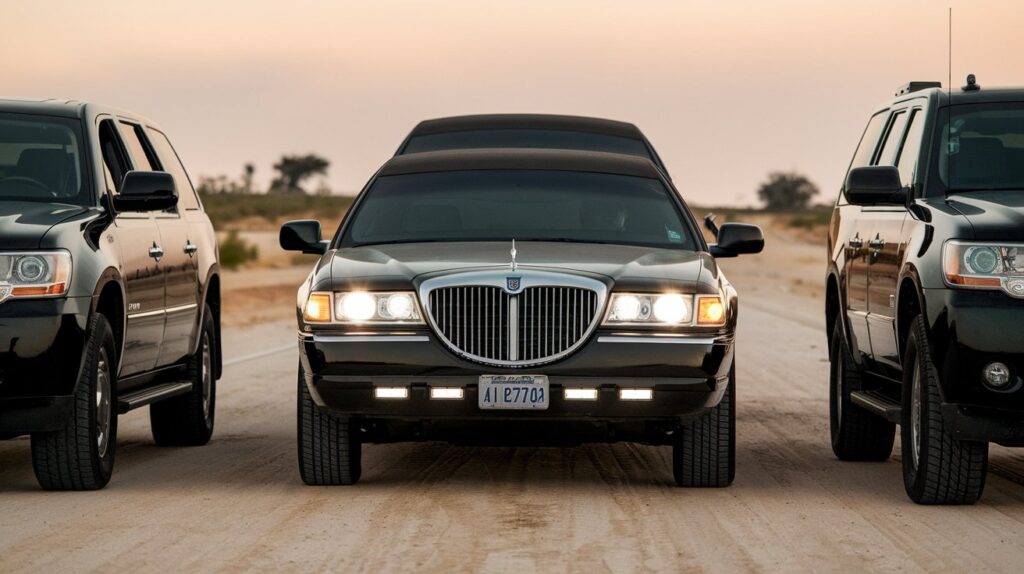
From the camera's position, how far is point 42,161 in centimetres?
998

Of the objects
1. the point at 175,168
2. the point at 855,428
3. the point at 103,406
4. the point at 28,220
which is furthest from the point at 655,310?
the point at 175,168

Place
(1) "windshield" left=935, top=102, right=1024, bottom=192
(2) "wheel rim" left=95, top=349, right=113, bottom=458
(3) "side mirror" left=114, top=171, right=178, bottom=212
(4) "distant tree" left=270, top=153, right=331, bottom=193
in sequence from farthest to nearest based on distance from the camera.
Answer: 1. (4) "distant tree" left=270, top=153, right=331, bottom=193
2. (3) "side mirror" left=114, top=171, right=178, bottom=212
3. (1) "windshield" left=935, top=102, right=1024, bottom=192
4. (2) "wheel rim" left=95, top=349, right=113, bottom=458

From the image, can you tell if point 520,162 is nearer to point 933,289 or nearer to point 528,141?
point 933,289

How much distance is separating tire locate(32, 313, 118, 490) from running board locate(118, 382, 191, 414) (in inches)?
12.6

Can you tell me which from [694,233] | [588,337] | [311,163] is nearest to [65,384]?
[588,337]

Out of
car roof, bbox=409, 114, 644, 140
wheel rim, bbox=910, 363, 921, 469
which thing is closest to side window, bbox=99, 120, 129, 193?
car roof, bbox=409, 114, 644, 140

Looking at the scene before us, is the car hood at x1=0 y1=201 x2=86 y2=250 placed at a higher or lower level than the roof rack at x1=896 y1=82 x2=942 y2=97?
lower

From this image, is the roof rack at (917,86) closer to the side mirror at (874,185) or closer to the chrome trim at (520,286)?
the side mirror at (874,185)

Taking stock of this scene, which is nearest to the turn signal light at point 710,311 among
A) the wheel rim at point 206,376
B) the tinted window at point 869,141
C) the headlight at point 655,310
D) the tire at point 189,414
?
the headlight at point 655,310

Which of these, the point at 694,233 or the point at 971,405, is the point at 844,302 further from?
the point at 971,405

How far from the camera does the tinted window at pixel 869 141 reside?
439 inches

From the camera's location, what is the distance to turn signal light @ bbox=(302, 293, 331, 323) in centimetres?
860

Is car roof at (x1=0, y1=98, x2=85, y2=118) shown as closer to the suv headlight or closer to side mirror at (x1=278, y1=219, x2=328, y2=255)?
side mirror at (x1=278, y1=219, x2=328, y2=255)

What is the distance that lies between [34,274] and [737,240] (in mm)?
3564
